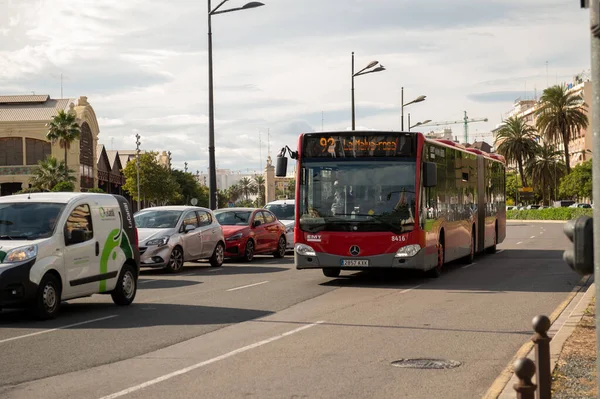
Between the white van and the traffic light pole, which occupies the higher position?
the traffic light pole

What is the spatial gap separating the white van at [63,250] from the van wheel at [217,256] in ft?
31.9

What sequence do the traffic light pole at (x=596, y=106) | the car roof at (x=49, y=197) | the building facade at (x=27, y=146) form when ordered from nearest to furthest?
the traffic light pole at (x=596, y=106)
the car roof at (x=49, y=197)
the building facade at (x=27, y=146)

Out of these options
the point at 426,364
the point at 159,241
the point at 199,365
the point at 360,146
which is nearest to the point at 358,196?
the point at 360,146

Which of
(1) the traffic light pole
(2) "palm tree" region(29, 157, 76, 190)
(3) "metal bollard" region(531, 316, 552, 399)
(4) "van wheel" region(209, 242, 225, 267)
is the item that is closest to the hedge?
(2) "palm tree" region(29, 157, 76, 190)

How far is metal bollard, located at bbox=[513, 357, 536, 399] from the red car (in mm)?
22783

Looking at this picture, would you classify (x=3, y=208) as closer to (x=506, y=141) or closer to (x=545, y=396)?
(x=545, y=396)

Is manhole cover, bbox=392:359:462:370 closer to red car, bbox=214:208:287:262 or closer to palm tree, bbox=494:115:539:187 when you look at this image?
red car, bbox=214:208:287:262

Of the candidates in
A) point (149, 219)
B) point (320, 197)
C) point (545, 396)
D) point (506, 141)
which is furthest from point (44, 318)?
point (506, 141)

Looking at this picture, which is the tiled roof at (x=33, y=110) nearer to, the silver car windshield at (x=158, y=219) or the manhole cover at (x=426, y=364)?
the silver car windshield at (x=158, y=219)

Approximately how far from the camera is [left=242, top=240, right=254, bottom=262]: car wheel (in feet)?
91.7

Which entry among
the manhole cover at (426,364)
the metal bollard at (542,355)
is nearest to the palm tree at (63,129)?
the manhole cover at (426,364)

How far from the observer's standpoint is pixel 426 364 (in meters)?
9.32

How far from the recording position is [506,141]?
96750 millimetres

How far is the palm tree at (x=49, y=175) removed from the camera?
283ft
